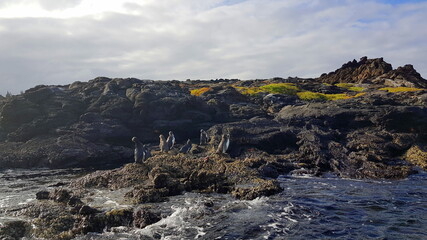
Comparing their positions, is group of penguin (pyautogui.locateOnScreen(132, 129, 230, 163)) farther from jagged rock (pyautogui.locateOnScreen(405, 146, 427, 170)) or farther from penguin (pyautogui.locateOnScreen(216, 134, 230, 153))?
jagged rock (pyautogui.locateOnScreen(405, 146, 427, 170))

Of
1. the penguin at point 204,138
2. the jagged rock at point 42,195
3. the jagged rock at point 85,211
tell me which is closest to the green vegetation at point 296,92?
the penguin at point 204,138

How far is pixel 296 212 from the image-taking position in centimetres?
1591

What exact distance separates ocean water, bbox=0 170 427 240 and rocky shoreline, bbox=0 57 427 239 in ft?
2.91

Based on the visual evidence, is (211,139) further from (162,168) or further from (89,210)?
(89,210)

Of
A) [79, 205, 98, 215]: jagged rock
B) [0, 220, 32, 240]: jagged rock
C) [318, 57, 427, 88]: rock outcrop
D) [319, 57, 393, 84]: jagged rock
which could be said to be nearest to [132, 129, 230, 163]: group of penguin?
[79, 205, 98, 215]: jagged rock

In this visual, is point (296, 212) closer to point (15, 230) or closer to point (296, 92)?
point (15, 230)

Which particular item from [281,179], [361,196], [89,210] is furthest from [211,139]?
[89,210]

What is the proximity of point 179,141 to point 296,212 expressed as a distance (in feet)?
73.5

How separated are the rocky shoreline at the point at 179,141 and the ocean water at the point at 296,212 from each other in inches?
35.0

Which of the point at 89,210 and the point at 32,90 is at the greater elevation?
the point at 32,90

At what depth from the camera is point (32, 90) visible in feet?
146

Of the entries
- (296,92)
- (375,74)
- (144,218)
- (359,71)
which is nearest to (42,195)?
(144,218)

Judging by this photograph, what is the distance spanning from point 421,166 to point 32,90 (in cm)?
4100

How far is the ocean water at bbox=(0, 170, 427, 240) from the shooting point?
537 inches
